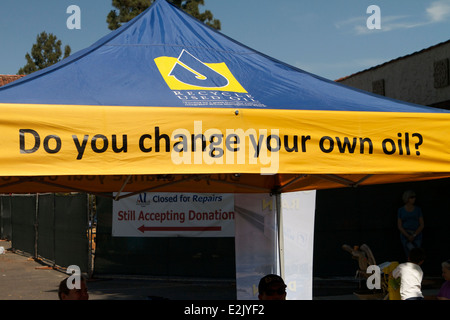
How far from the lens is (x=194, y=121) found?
4242mm

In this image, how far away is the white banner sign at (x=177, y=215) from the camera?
531 inches

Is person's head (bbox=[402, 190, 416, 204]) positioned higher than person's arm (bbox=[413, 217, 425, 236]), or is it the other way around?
person's head (bbox=[402, 190, 416, 204])

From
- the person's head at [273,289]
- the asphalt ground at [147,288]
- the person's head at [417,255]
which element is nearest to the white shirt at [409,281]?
the person's head at [417,255]

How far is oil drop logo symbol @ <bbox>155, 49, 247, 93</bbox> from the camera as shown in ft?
16.1

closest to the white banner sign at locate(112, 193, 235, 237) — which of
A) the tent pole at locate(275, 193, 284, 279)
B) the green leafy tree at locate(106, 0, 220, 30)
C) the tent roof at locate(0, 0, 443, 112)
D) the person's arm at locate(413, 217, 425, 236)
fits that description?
the person's arm at locate(413, 217, 425, 236)

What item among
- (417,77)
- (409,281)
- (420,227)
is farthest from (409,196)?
(417,77)

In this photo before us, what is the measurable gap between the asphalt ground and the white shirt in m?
3.73

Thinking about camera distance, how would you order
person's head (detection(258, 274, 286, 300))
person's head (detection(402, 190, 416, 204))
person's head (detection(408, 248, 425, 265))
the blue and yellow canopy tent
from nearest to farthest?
the blue and yellow canopy tent, person's head (detection(258, 274, 286, 300)), person's head (detection(408, 248, 425, 265)), person's head (detection(402, 190, 416, 204))

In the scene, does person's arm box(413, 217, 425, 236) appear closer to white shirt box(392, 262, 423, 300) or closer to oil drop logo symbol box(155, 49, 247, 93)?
white shirt box(392, 262, 423, 300)

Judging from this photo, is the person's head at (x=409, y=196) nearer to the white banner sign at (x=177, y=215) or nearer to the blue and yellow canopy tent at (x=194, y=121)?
the white banner sign at (x=177, y=215)

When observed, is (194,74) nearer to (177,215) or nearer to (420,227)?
(177,215)

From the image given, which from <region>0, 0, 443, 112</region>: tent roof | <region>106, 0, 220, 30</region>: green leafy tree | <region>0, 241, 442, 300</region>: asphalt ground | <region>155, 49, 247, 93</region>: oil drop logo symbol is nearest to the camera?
<region>0, 0, 443, 112</region>: tent roof

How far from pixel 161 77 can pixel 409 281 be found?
386 centimetres
